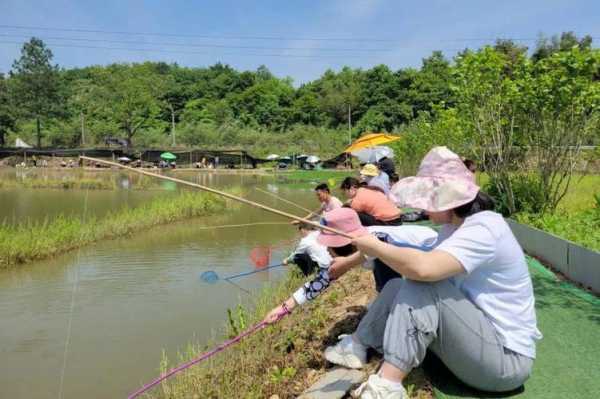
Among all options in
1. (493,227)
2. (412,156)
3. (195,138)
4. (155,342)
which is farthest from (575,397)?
(195,138)

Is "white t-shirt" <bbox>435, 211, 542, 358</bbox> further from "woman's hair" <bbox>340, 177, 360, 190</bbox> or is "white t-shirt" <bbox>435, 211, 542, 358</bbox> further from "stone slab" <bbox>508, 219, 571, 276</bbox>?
"woman's hair" <bbox>340, 177, 360, 190</bbox>

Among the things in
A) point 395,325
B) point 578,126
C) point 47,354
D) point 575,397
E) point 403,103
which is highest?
point 403,103

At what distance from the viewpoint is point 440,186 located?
2.32 metres

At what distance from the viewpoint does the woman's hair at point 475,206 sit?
2.29 meters

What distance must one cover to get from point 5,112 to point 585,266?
179 ft

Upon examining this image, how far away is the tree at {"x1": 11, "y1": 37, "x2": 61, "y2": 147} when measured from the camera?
51.2m

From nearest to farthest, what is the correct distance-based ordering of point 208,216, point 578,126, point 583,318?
point 583,318 < point 578,126 < point 208,216

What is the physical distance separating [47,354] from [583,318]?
15.1 feet

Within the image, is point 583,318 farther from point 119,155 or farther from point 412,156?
point 119,155

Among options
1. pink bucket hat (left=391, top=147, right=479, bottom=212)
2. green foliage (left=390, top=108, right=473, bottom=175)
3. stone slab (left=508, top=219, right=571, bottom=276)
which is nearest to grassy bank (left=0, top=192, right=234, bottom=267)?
green foliage (left=390, top=108, right=473, bottom=175)

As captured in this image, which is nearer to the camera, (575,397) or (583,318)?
(575,397)

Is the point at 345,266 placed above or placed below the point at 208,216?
above

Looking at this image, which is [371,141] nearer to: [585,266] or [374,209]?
[374,209]

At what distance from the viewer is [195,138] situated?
48.5m
